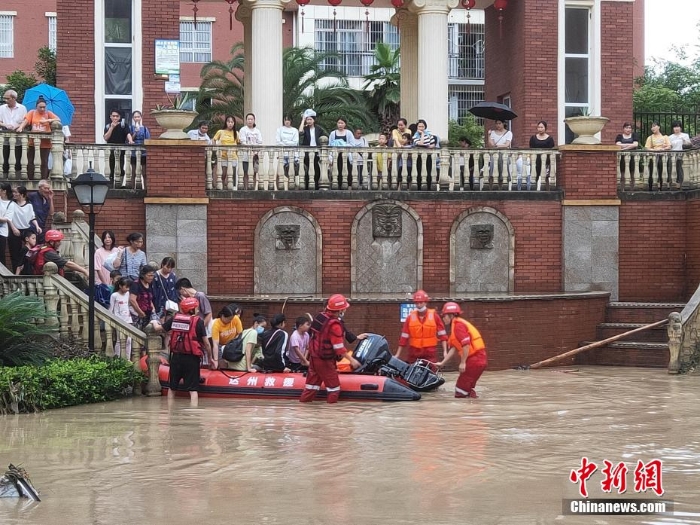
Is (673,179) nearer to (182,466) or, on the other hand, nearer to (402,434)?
(402,434)

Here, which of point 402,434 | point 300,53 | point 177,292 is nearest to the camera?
point 402,434

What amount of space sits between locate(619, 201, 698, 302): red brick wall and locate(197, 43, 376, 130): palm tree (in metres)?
18.8

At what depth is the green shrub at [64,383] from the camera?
58.9 feet

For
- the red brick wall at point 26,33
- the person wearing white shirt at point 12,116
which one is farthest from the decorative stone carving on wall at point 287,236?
the red brick wall at point 26,33

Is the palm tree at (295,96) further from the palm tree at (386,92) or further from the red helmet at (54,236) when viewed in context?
the red helmet at (54,236)

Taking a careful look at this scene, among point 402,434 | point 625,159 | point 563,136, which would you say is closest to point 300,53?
point 563,136

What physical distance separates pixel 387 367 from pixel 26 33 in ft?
124

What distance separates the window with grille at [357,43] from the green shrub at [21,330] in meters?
40.1

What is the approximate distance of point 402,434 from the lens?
53.2 feet

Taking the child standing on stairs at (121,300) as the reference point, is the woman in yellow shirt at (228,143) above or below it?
above

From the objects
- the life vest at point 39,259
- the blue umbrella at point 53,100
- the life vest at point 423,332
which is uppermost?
the blue umbrella at point 53,100

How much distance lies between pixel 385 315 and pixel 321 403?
468 cm

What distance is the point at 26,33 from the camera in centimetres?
5359

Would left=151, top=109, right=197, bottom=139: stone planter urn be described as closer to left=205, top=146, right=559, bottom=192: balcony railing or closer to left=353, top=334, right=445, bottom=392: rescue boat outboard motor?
left=205, top=146, right=559, bottom=192: balcony railing
